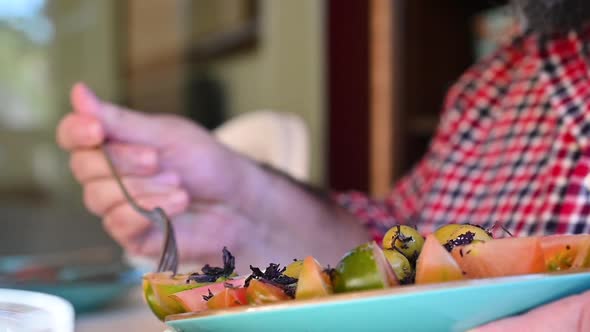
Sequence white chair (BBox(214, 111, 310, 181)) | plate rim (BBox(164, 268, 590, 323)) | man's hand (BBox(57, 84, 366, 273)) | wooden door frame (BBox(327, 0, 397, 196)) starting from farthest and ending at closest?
wooden door frame (BBox(327, 0, 397, 196))
white chair (BBox(214, 111, 310, 181))
man's hand (BBox(57, 84, 366, 273))
plate rim (BBox(164, 268, 590, 323))

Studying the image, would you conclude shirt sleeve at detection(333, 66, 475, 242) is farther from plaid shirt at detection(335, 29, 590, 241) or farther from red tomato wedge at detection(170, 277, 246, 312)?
red tomato wedge at detection(170, 277, 246, 312)

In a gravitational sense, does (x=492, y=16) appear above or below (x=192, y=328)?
above

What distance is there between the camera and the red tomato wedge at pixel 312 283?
0.22m

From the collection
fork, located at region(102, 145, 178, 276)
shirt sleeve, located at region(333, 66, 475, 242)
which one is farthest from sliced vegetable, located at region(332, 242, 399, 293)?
shirt sleeve, located at region(333, 66, 475, 242)

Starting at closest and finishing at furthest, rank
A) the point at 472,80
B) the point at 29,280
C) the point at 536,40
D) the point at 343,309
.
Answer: the point at 343,309
the point at 29,280
the point at 536,40
the point at 472,80

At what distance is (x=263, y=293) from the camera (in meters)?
0.23

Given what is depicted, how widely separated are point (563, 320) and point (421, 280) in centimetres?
4

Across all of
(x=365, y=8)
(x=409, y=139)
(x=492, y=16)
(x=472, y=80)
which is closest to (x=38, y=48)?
(x=365, y=8)

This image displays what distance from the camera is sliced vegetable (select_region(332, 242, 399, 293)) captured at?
0.70 feet

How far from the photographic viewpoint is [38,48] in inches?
82.0

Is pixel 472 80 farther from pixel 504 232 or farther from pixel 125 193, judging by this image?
pixel 504 232

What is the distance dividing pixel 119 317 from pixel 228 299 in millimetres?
328

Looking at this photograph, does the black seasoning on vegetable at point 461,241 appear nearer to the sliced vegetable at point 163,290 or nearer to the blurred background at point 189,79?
the sliced vegetable at point 163,290

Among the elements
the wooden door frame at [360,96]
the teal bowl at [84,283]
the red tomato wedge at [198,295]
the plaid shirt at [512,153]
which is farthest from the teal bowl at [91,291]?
the wooden door frame at [360,96]
